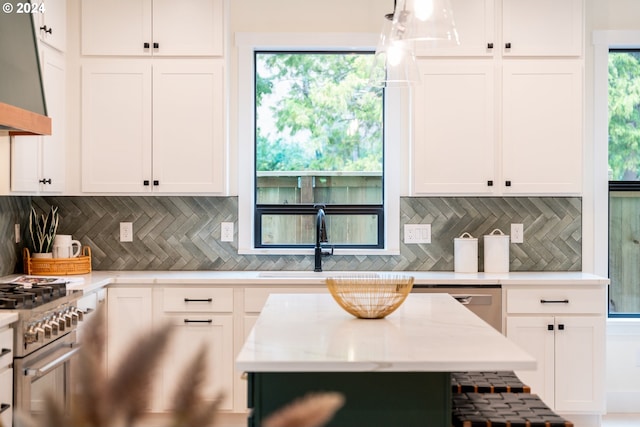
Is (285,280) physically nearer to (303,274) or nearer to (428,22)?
(303,274)

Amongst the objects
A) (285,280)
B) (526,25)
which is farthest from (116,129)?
(526,25)

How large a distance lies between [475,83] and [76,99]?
2.43 meters

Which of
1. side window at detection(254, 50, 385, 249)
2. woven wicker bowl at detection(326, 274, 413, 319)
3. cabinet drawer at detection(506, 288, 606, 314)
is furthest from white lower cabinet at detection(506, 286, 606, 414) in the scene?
woven wicker bowl at detection(326, 274, 413, 319)

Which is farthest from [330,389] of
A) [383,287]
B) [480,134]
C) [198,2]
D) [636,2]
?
[636,2]

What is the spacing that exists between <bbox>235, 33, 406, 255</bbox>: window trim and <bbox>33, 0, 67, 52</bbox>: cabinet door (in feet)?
3.44

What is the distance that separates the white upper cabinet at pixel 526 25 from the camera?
173 inches

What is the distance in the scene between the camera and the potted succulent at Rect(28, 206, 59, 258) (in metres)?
4.49

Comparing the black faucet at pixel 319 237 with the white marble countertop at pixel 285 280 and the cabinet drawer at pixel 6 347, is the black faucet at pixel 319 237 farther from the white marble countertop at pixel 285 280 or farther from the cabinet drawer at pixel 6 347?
the cabinet drawer at pixel 6 347

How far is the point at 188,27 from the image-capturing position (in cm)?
439

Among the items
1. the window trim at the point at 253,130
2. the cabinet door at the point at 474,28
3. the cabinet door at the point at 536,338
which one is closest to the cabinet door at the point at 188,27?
the window trim at the point at 253,130

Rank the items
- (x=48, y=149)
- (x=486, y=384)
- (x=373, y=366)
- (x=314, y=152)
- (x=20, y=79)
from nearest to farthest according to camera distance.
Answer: (x=373, y=366)
(x=486, y=384)
(x=20, y=79)
(x=48, y=149)
(x=314, y=152)

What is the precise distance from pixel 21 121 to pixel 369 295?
1.79 m

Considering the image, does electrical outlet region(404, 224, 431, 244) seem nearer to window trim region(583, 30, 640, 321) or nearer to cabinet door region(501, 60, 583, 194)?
cabinet door region(501, 60, 583, 194)

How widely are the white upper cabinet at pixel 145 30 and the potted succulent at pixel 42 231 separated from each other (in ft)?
3.54
